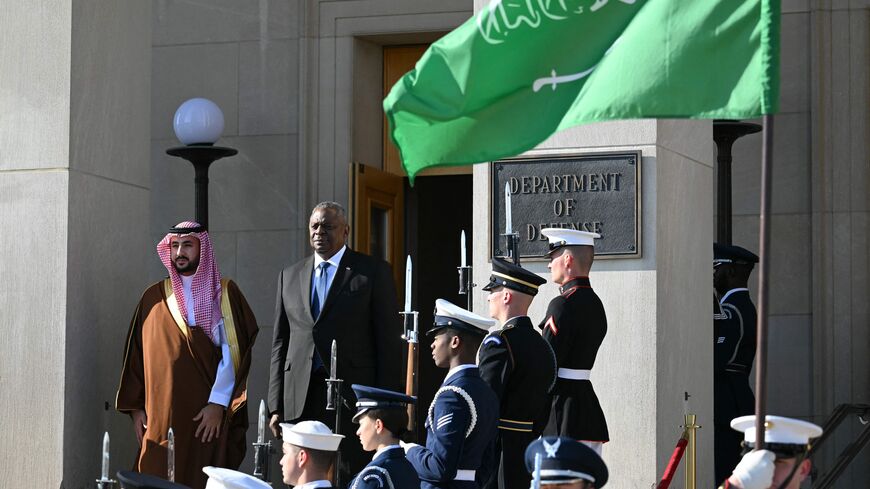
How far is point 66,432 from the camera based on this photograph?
10.2 metres

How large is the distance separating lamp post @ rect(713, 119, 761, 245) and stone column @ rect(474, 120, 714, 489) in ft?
6.26

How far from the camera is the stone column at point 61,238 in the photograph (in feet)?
33.7

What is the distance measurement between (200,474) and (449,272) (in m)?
4.87

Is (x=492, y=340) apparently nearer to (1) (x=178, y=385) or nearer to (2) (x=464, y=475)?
(2) (x=464, y=475)

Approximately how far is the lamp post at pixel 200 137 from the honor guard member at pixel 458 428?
16.7ft

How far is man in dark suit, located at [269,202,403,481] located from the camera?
10.3 metres

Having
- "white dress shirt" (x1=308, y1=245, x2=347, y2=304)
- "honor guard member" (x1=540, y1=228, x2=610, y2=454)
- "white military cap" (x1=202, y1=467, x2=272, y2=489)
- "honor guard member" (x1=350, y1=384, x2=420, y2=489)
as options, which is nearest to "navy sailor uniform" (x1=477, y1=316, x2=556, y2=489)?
"honor guard member" (x1=540, y1=228, x2=610, y2=454)

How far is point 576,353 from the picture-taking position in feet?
30.6

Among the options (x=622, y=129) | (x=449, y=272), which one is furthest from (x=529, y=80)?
(x=449, y=272)

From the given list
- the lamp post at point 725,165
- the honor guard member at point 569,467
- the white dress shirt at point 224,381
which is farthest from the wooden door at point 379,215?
the honor guard member at point 569,467

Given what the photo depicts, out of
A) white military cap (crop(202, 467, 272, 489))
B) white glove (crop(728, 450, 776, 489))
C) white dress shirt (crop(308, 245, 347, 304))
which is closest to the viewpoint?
white glove (crop(728, 450, 776, 489))

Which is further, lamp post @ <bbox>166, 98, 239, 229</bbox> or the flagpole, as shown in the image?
Answer: lamp post @ <bbox>166, 98, 239, 229</bbox>

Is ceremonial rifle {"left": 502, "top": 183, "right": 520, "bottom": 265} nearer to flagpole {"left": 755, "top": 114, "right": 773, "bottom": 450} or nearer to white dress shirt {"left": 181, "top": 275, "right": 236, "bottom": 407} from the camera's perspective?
white dress shirt {"left": 181, "top": 275, "right": 236, "bottom": 407}

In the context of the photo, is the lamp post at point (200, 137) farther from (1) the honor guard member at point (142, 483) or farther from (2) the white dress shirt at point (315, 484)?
(1) the honor guard member at point (142, 483)
